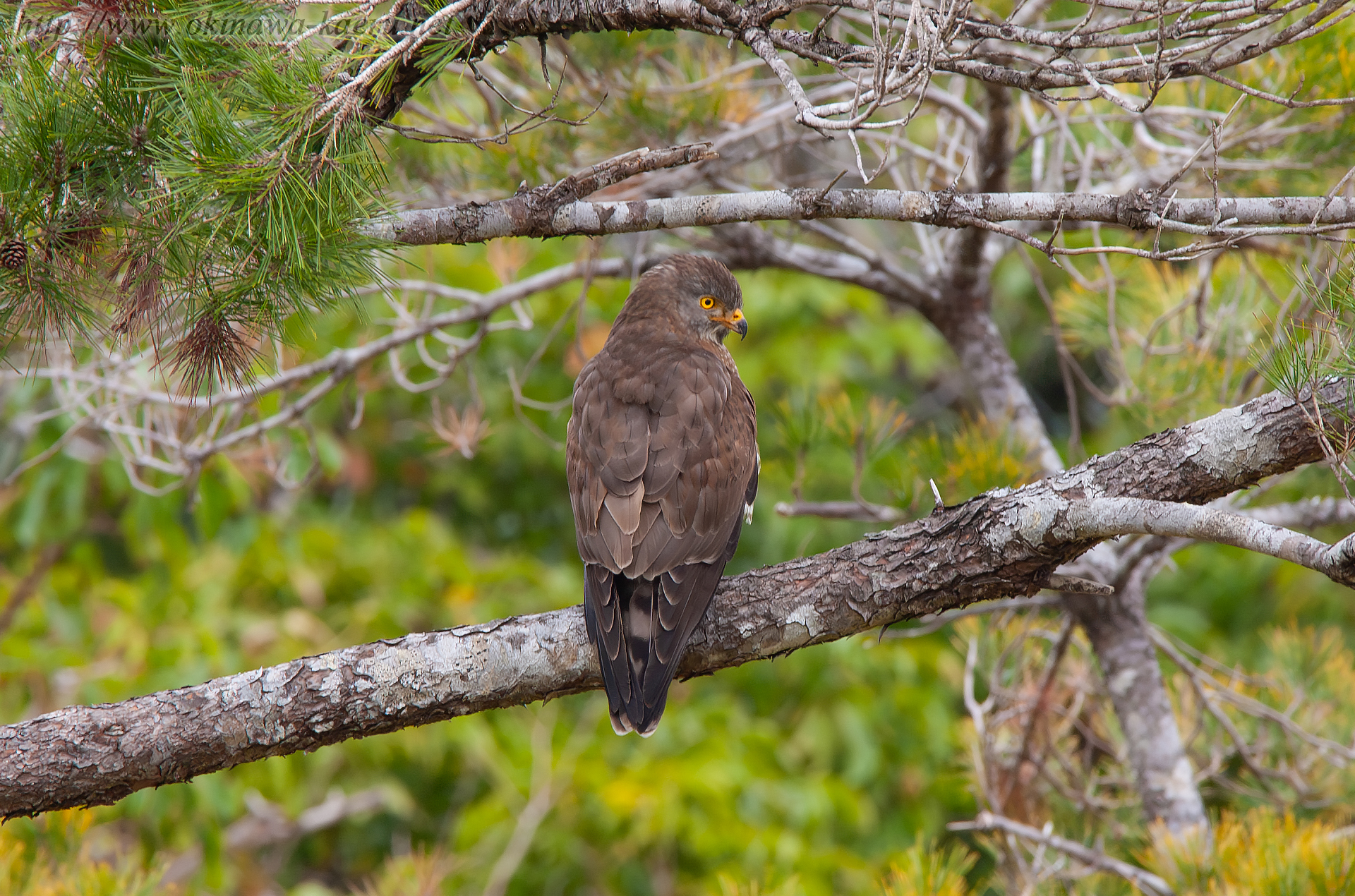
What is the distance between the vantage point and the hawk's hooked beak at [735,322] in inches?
143

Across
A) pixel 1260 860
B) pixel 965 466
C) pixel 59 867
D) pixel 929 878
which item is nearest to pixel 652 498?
pixel 965 466

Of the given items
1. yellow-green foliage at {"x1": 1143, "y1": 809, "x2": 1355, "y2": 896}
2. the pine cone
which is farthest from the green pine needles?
yellow-green foliage at {"x1": 1143, "y1": 809, "x2": 1355, "y2": 896}

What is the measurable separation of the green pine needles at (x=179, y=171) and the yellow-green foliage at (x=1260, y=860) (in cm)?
242

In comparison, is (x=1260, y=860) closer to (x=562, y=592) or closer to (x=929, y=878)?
(x=929, y=878)

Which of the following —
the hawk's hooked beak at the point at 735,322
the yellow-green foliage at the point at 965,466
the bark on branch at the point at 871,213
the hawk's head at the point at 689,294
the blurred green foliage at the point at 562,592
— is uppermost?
the bark on branch at the point at 871,213

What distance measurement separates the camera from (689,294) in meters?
3.61

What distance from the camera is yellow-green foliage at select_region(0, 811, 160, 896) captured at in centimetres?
279

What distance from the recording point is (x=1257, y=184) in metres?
3.66

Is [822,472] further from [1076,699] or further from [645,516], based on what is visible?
[645,516]

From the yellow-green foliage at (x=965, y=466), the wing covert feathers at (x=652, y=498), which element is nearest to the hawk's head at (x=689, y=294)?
the wing covert feathers at (x=652, y=498)

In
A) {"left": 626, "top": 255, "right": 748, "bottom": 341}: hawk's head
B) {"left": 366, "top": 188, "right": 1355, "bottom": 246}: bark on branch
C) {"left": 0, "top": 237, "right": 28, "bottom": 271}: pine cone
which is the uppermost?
{"left": 0, "top": 237, "right": 28, "bottom": 271}: pine cone

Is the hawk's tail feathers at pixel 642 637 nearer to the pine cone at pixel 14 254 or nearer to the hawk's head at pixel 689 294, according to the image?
the hawk's head at pixel 689 294

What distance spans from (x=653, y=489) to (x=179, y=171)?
1457 mm

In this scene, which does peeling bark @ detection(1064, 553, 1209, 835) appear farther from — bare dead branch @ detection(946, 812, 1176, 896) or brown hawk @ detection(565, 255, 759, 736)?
brown hawk @ detection(565, 255, 759, 736)
